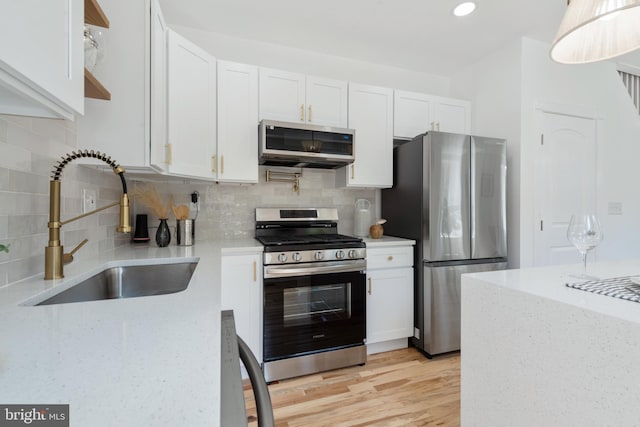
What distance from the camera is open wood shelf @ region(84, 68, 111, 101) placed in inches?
45.1

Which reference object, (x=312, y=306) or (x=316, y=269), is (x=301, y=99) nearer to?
(x=316, y=269)

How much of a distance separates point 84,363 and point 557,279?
5.13 feet

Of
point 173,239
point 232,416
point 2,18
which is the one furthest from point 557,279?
point 173,239

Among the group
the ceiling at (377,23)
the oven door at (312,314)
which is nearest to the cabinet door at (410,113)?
the ceiling at (377,23)

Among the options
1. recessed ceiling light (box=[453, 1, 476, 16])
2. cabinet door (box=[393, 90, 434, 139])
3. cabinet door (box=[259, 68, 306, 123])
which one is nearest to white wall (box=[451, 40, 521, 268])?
cabinet door (box=[393, 90, 434, 139])

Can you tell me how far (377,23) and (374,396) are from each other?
280 cm

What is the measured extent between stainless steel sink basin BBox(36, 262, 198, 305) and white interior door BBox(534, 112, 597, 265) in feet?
9.63

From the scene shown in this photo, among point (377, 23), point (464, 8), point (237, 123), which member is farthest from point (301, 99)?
point (464, 8)

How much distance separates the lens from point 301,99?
2418 mm

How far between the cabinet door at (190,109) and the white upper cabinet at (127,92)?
0.23 metres

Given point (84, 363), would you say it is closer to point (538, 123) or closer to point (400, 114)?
point (400, 114)

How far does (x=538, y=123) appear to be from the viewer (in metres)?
2.64

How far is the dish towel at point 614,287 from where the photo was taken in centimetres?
95

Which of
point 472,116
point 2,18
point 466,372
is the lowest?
point 466,372
